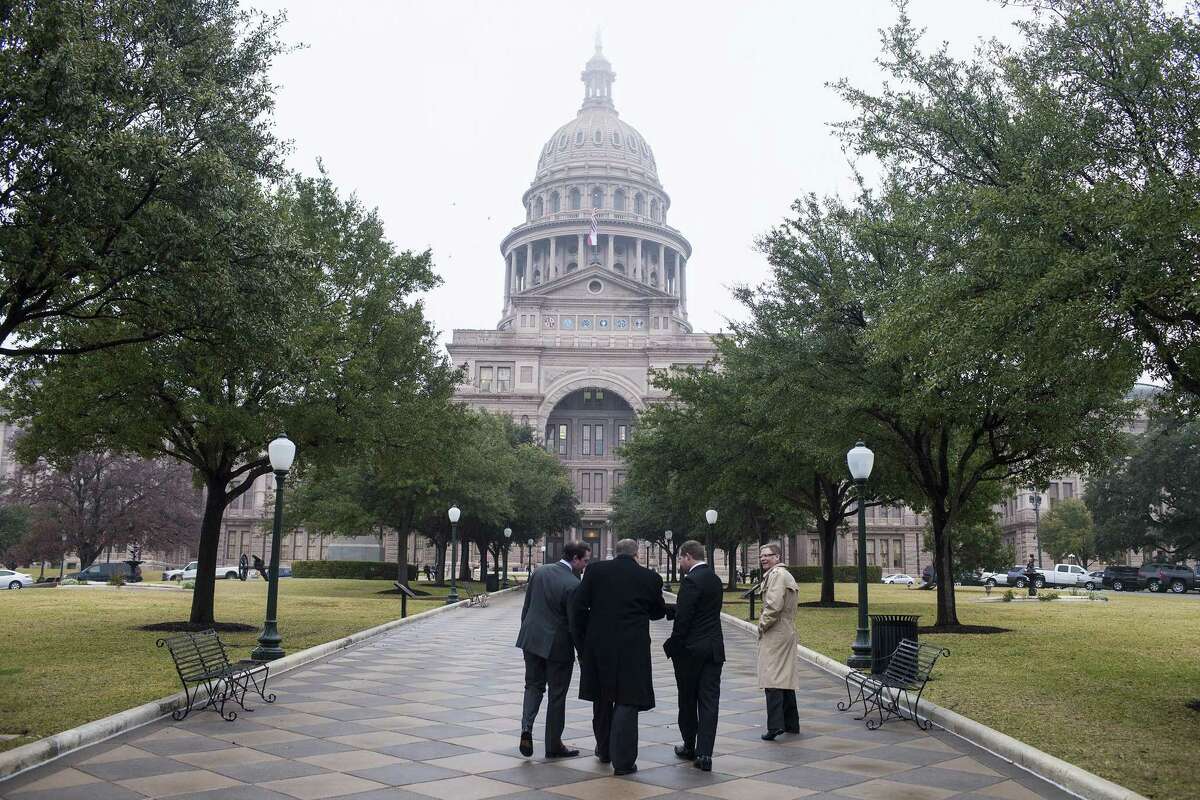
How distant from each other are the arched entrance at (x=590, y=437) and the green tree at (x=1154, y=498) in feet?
156

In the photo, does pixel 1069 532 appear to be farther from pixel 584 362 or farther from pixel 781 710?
A: pixel 781 710

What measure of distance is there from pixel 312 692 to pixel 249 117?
27.7 feet

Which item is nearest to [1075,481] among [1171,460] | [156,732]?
[1171,460]

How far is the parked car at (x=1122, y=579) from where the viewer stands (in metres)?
59.5

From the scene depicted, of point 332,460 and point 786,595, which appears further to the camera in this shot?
point 332,460

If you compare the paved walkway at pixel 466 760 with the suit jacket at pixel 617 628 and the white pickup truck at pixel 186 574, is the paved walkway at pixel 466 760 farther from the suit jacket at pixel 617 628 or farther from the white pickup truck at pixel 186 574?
the white pickup truck at pixel 186 574

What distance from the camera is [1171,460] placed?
60.3m

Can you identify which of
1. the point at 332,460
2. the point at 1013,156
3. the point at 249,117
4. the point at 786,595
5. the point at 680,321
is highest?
the point at 680,321

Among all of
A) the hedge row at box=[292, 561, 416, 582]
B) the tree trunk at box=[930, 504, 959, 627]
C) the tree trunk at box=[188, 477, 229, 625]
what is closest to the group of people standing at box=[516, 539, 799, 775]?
the tree trunk at box=[188, 477, 229, 625]

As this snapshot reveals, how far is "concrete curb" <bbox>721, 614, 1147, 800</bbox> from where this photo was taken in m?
7.53

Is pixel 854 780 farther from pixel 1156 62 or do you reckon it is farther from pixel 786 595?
pixel 1156 62

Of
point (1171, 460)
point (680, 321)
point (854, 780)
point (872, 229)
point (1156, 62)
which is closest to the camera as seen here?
point (854, 780)

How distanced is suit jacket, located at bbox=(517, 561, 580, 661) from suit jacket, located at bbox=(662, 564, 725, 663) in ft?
3.24

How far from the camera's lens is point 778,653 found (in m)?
10.3
